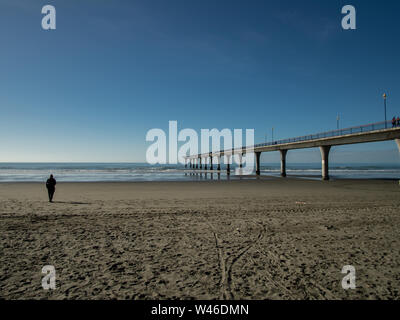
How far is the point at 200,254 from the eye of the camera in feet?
17.0

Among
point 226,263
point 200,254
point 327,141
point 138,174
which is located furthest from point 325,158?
point 138,174

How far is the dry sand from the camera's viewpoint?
371 cm

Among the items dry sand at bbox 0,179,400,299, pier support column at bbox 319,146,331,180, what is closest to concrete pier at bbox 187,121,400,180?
pier support column at bbox 319,146,331,180

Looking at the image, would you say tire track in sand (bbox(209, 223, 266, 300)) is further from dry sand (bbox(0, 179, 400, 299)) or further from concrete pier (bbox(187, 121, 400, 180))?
concrete pier (bbox(187, 121, 400, 180))

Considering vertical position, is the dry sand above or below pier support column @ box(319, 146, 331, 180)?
below

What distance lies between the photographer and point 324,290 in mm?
3691

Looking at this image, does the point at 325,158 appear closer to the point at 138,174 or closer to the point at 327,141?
the point at 327,141

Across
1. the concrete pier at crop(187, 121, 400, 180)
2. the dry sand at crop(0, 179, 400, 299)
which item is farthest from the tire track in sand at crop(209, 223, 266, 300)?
the concrete pier at crop(187, 121, 400, 180)

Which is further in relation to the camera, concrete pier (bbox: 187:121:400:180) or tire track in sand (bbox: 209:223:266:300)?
concrete pier (bbox: 187:121:400:180)

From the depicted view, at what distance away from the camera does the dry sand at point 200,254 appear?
371cm

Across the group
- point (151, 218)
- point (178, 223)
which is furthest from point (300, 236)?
point (151, 218)

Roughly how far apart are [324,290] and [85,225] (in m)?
7.11

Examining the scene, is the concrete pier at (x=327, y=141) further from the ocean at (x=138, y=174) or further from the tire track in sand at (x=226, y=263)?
the tire track in sand at (x=226, y=263)
